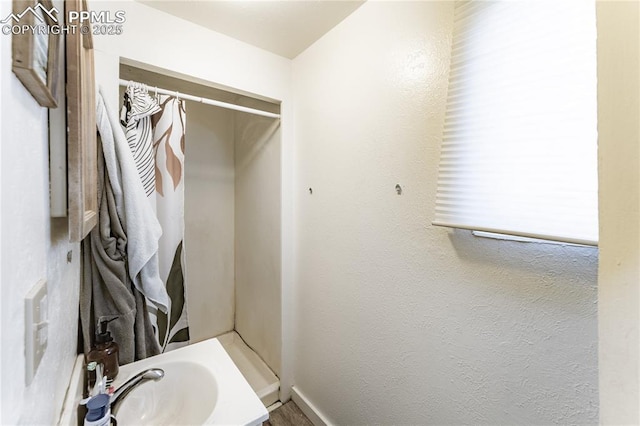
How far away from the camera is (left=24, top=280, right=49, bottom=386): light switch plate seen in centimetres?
37

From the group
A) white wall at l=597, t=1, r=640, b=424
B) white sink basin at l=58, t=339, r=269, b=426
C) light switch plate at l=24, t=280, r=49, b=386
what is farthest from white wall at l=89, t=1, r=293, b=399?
white wall at l=597, t=1, r=640, b=424

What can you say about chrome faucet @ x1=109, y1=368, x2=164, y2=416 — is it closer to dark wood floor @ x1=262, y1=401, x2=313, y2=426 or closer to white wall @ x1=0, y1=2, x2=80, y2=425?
white wall @ x1=0, y1=2, x2=80, y2=425

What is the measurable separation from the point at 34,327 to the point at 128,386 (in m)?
0.63

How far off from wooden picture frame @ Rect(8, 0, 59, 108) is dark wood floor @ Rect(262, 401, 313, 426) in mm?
1835

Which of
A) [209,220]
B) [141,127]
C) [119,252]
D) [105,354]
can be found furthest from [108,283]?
[209,220]

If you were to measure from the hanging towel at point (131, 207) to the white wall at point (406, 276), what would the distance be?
31.6 inches

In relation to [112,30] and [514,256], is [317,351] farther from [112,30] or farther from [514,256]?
[112,30]

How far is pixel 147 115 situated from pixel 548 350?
1.68 m

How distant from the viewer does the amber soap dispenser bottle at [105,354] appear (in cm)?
91

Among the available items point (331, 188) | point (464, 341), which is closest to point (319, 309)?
point (331, 188)

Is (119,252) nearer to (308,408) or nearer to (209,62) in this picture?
(209,62)

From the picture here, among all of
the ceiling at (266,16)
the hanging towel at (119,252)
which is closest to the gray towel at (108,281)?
the hanging towel at (119,252)

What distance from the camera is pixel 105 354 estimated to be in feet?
3.03

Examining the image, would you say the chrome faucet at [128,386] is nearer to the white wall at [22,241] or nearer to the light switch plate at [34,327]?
the white wall at [22,241]
